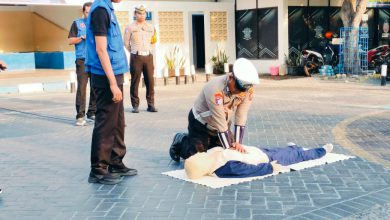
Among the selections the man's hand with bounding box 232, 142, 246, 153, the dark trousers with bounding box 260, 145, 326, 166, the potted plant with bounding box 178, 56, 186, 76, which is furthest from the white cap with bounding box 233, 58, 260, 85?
the potted plant with bounding box 178, 56, 186, 76

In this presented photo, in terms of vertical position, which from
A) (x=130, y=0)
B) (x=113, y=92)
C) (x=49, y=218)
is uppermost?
(x=130, y=0)

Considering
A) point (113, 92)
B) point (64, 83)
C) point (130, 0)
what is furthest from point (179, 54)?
point (113, 92)

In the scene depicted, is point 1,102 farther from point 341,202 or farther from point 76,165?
point 341,202

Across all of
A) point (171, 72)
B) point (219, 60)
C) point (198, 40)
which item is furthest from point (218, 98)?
point (198, 40)

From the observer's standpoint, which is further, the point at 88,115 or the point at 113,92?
the point at 88,115

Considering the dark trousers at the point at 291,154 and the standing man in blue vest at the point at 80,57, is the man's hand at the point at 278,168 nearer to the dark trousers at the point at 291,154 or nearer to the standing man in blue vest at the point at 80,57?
the dark trousers at the point at 291,154

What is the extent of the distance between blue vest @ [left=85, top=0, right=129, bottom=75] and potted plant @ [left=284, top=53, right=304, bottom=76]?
12954 millimetres

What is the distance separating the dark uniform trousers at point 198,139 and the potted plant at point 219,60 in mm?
13070

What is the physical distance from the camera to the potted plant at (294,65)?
17750 mm

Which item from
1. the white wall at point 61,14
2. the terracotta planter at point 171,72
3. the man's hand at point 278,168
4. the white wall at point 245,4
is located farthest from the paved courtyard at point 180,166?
the white wall at point 245,4

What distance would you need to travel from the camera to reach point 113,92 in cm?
519

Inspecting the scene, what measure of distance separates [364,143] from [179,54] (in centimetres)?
1190

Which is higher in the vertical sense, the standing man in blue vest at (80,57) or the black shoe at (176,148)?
the standing man in blue vest at (80,57)

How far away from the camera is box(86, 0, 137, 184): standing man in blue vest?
519cm
